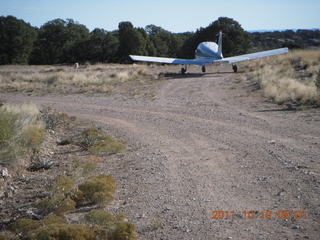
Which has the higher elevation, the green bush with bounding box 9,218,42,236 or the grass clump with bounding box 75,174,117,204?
the grass clump with bounding box 75,174,117,204

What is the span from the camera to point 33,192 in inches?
278

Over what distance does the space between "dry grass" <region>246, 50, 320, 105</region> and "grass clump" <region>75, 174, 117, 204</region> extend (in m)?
11.4

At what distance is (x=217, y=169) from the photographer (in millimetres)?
7750

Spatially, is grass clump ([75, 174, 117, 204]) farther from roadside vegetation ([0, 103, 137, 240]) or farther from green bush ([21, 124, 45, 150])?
green bush ([21, 124, 45, 150])

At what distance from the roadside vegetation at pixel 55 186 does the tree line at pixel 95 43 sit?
50543 millimetres

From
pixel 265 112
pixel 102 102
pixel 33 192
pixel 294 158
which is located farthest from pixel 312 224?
pixel 102 102

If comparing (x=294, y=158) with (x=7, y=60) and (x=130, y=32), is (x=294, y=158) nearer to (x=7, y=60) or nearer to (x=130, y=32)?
(x=130, y=32)

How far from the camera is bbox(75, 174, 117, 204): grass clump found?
20.6 ft

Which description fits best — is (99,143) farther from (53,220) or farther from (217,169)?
(53,220)

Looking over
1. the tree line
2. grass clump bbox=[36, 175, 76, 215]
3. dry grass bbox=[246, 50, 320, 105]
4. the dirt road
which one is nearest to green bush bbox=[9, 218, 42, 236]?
grass clump bbox=[36, 175, 76, 215]

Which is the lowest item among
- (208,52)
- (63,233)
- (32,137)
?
(63,233)

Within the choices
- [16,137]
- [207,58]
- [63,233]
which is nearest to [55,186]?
[63,233]
